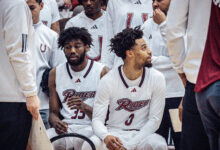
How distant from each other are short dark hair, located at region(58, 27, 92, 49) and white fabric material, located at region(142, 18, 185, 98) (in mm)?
791

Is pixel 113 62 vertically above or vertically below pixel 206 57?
below

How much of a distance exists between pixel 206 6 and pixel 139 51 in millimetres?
2179

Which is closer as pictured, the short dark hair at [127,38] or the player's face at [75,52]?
the short dark hair at [127,38]

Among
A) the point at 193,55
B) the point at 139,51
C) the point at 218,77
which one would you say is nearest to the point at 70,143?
the point at 139,51

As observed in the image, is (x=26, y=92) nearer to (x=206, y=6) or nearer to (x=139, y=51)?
(x=206, y=6)

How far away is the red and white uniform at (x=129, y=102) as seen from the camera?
171 inches

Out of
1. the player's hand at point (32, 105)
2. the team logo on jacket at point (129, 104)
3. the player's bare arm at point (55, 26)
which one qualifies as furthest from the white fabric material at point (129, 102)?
the player's bare arm at point (55, 26)

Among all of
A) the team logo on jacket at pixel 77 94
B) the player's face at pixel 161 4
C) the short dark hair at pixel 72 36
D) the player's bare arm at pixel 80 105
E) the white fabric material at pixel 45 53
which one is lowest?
the player's bare arm at pixel 80 105

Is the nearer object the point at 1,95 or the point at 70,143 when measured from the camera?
the point at 1,95

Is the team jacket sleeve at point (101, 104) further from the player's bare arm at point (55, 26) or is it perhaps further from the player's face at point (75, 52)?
the player's bare arm at point (55, 26)

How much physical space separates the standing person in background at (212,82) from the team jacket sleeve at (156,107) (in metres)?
2.11

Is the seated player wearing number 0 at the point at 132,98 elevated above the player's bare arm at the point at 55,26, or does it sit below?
below

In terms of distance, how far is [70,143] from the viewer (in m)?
4.41

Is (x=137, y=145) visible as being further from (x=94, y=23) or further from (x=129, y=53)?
(x=94, y=23)
